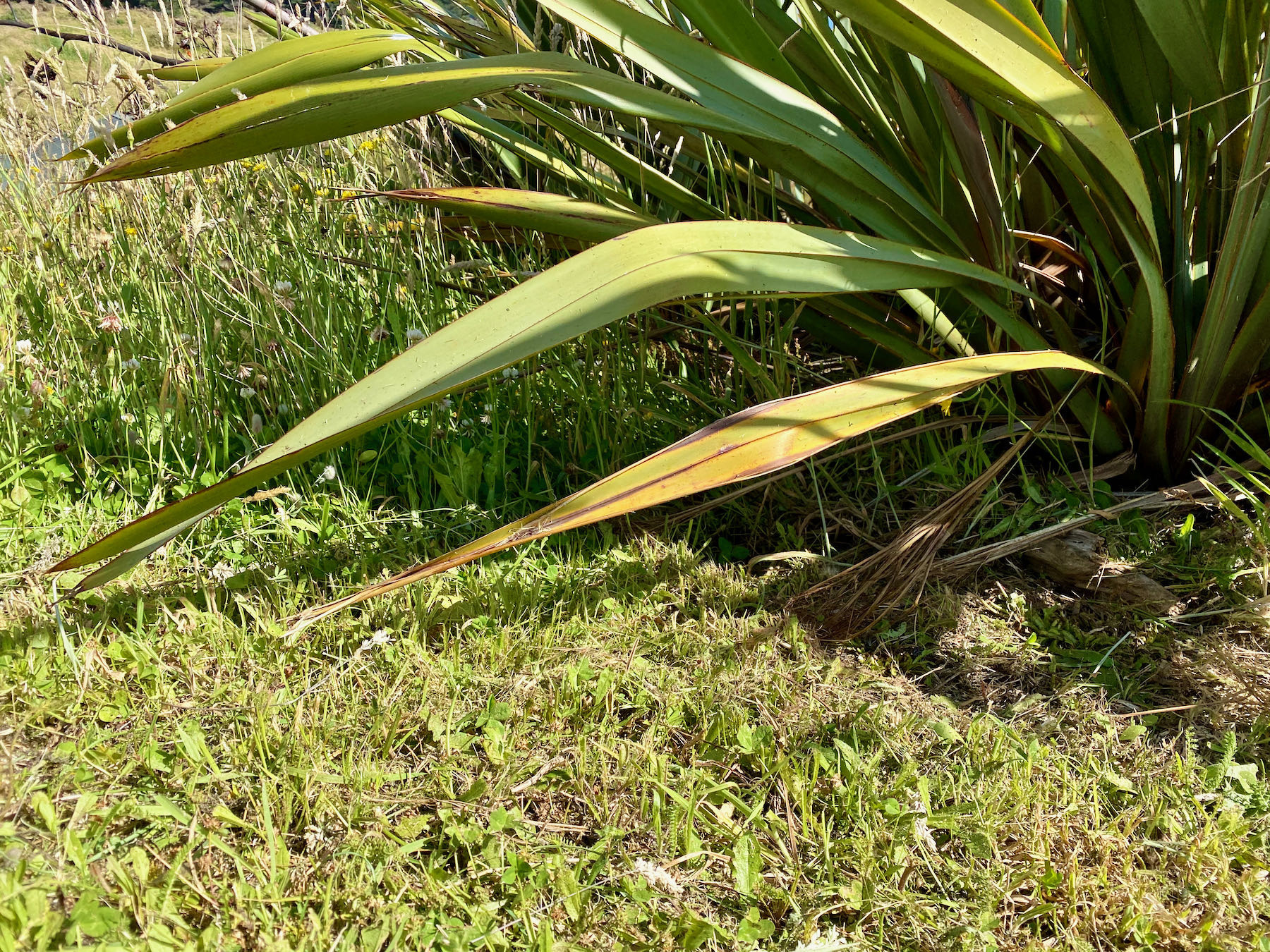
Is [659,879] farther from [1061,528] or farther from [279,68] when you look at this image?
[279,68]

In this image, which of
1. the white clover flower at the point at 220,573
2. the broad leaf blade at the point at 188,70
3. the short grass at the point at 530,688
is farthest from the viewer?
the broad leaf blade at the point at 188,70

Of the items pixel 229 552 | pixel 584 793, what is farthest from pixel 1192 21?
pixel 229 552

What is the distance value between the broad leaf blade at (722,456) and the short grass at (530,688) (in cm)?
33

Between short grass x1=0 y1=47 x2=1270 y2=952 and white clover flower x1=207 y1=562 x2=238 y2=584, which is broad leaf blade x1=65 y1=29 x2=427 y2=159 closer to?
short grass x1=0 y1=47 x2=1270 y2=952

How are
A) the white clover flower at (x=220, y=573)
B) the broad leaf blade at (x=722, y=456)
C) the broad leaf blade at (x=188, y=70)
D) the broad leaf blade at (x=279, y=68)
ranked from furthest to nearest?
the broad leaf blade at (x=188, y=70), the white clover flower at (x=220, y=573), the broad leaf blade at (x=279, y=68), the broad leaf blade at (x=722, y=456)

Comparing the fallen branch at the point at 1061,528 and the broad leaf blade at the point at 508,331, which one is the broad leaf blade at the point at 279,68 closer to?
the broad leaf blade at the point at 508,331

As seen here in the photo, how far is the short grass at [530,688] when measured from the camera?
1188 mm

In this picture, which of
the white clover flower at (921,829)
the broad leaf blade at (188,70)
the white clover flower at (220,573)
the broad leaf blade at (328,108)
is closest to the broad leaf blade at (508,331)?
the broad leaf blade at (328,108)

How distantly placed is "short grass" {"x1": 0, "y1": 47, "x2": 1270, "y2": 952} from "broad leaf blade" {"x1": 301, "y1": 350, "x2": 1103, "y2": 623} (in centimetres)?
33

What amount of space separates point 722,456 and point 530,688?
0.56 meters

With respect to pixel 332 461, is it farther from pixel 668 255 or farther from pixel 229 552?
pixel 668 255

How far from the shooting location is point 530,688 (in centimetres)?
154

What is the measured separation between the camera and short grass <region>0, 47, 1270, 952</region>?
3.90 feet

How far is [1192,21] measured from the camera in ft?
4.87
